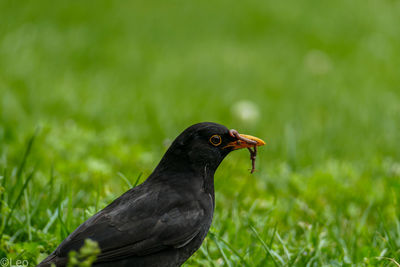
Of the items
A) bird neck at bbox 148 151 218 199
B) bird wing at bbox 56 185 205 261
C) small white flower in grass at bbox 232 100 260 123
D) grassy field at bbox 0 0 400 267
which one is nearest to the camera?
bird wing at bbox 56 185 205 261

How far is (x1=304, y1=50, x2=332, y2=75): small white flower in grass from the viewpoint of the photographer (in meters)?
10.4

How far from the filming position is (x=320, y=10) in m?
14.3

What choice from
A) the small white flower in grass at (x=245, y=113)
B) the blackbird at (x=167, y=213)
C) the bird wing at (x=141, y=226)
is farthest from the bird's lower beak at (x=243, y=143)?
the small white flower in grass at (x=245, y=113)

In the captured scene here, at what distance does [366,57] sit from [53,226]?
9426 millimetres

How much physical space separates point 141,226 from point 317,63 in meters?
8.73

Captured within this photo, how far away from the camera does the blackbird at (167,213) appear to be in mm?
2414

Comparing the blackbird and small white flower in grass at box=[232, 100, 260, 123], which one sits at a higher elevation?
the blackbird

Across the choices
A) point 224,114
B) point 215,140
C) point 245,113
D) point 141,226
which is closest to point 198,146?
point 215,140

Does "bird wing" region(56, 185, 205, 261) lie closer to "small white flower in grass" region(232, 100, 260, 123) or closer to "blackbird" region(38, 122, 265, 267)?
"blackbird" region(38, 122, 265, 267)

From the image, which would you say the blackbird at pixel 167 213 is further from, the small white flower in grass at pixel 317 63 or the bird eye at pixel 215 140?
the small white flower in grass at pixel 317 63

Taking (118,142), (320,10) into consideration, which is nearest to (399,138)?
(118,142)

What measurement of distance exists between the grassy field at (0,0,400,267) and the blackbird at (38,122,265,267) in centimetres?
37

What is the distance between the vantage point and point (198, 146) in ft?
9.38

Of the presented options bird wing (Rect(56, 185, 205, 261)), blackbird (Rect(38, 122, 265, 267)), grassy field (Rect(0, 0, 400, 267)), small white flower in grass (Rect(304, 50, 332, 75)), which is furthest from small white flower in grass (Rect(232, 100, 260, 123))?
bird wing (Rect(56, 185, 205, 261))
